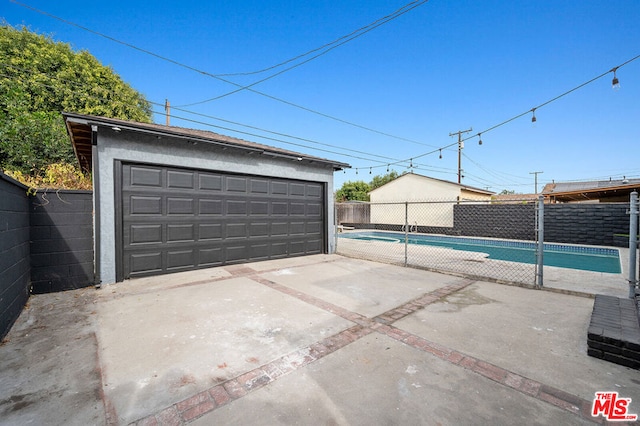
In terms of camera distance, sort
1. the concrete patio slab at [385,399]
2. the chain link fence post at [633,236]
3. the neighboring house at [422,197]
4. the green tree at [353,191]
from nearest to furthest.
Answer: the concrete patio slab at [385,399] < the chain link fence post at [633,236] < the neighboring house at [422,197] < the green tree at [353,191]

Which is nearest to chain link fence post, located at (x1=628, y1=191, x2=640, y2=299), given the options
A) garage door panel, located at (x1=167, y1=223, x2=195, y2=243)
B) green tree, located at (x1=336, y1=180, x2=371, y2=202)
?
garage door panel, located at (x1=167, y1=223, x2=195, y2=243)

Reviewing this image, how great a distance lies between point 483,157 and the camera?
23172mm

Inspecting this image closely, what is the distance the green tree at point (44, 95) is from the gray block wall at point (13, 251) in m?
9.29

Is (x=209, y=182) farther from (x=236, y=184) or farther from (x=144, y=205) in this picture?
(x=144, y=205)

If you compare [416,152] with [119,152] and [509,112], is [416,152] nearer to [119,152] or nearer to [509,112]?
[509,112]

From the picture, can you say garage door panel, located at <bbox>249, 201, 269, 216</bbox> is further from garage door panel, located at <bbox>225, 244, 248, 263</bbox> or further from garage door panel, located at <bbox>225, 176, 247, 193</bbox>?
garage door panel, located at <bbox>225, 244, 248, 263</bbox>

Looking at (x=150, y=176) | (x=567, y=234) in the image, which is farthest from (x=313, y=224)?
(x=567, y=234)

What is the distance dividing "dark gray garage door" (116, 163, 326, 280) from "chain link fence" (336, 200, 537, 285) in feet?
7.96

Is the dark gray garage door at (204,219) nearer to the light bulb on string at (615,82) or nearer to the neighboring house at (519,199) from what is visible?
the neighboring house at (519,199)

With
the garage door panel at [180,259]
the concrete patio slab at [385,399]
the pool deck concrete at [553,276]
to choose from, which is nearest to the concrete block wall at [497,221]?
the pool deck concrete at [553,276]

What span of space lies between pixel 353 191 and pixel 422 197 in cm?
1248

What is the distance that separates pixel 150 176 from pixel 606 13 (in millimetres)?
11469

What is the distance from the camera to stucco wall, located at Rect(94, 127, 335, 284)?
15.7 feet

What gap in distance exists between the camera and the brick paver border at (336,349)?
170cm
